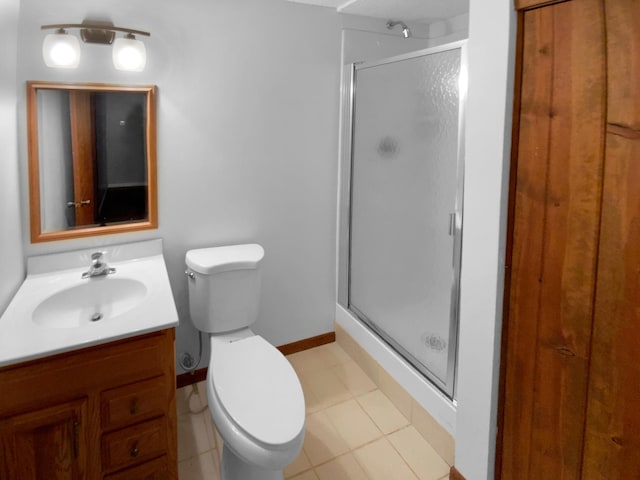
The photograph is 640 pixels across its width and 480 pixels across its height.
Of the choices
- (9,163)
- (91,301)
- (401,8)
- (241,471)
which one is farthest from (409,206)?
(9,163)

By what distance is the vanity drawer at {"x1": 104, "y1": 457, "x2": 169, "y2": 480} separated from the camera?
4.72 feet

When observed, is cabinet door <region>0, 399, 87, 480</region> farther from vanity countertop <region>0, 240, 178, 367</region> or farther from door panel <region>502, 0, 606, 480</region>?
door panel <region>502, 0, 606, 480</region>

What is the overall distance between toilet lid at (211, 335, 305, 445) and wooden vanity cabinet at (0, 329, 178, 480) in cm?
21

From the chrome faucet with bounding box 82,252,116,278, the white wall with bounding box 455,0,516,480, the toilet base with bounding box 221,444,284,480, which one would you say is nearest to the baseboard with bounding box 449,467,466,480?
the white wall with bounding box 455,0,516,480

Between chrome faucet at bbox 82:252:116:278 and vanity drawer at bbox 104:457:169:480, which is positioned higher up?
chrome faucet at bbox 82:252:116:278

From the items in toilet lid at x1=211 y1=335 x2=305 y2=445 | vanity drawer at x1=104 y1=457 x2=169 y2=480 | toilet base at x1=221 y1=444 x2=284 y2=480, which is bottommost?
toilet base at x1=221 y1=444 x2=284 y2=480

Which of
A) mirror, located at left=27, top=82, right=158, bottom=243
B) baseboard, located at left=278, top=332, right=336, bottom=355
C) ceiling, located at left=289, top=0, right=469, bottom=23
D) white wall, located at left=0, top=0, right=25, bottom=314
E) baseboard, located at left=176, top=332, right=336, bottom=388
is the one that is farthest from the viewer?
baseboard, located at left=278, top=332, right=336, bottom=355

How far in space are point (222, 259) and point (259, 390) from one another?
0.68 m

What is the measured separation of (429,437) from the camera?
1.91m

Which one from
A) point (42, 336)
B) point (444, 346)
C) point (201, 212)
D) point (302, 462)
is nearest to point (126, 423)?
point (42, 336)

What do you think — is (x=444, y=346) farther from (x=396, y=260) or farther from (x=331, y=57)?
(x=331, y=57)

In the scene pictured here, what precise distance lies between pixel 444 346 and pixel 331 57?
165cm

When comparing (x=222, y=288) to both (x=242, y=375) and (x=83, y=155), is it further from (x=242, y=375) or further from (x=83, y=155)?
(x=83, y=155)

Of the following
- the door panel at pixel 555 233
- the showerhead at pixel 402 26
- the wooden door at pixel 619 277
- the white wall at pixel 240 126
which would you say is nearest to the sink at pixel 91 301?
the white wall at pixel 240 126
